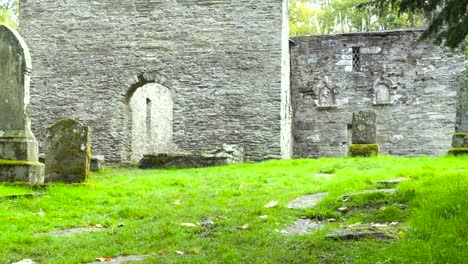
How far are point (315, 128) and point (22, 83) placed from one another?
1402 cm

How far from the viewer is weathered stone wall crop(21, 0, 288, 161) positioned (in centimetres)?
1811

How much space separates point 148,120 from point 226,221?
16251 mm

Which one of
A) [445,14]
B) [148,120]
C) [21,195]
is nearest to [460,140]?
[445,14]

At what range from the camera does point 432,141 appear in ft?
69.7

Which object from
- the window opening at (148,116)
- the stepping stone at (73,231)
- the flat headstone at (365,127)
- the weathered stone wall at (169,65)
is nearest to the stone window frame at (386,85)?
the weathered stone wall at (169,65)

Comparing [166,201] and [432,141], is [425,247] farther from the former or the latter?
[432,141]

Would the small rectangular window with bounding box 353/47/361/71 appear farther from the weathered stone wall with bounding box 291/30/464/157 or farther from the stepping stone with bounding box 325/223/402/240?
the stepping stone with bounding box 325/223/402/240

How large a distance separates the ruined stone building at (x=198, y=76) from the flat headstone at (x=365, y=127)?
313 cm

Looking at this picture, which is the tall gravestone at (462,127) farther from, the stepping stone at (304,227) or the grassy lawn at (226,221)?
the stepping stone at (304,227)

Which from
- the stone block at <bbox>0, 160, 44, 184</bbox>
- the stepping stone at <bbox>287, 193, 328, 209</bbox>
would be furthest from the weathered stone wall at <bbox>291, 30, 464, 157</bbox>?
the stone block at <bbox>0, 160, 44, 184</bbox>

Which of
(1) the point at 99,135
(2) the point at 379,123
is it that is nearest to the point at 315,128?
(2) the point at 379,123

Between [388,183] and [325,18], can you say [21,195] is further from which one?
[325,18]

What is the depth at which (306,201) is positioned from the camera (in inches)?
323

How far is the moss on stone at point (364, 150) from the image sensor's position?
15.2 metres
